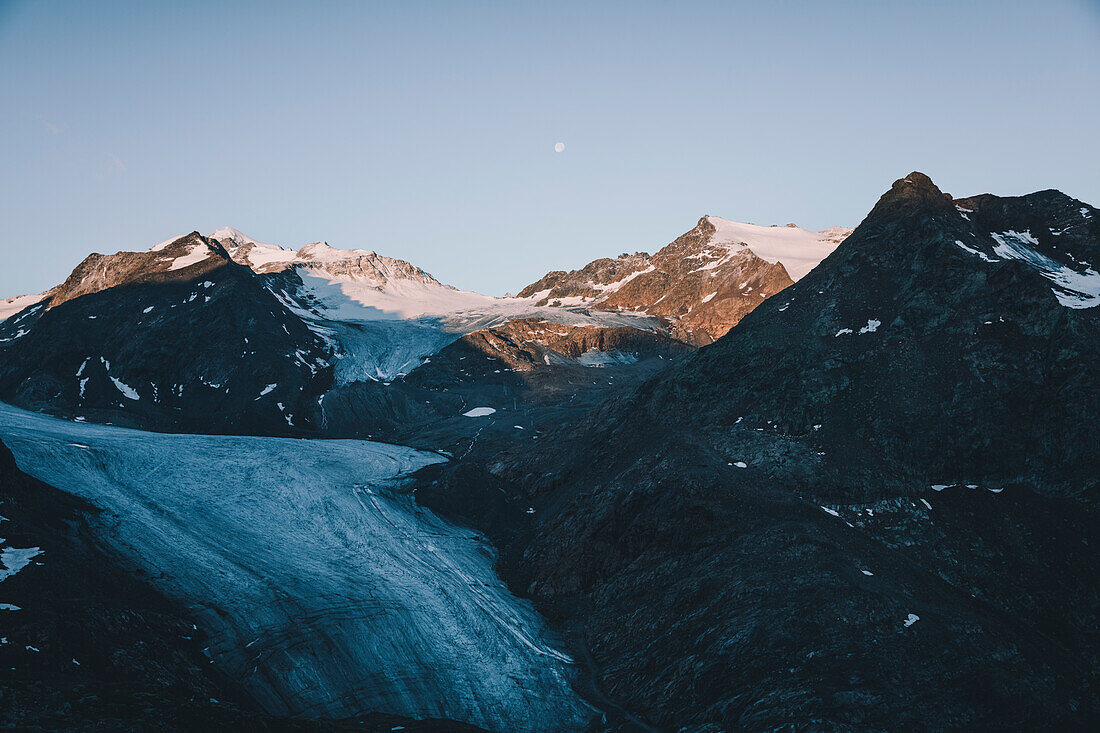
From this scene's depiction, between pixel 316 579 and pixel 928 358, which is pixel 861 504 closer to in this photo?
pixel 928 358

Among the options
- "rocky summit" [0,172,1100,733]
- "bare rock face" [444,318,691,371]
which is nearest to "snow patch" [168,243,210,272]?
"bare rock face" [444,318,691,371]

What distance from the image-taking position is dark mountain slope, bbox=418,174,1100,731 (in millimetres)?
36125

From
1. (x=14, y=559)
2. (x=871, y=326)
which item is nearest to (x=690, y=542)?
(x=871, y=326)

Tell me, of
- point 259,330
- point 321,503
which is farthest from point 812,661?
point 259,330

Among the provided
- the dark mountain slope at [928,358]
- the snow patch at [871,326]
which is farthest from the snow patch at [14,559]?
the snow patch at [871,326]

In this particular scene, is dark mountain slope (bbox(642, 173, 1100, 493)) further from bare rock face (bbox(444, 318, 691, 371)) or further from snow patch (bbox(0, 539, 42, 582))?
bare rock face (bbox(444, 318, 691, 371))

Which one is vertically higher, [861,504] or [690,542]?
[861,504]

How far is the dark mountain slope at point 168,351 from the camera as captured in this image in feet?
385

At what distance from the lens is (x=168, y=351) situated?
13238 centimetres

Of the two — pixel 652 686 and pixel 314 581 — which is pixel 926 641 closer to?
pixel 652 686

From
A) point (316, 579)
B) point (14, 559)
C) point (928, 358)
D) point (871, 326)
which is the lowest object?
point (316, 579)

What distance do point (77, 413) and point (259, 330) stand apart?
138ft

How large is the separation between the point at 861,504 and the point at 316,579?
39.4 metres

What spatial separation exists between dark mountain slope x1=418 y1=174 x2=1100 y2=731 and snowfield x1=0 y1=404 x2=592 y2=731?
462cm
